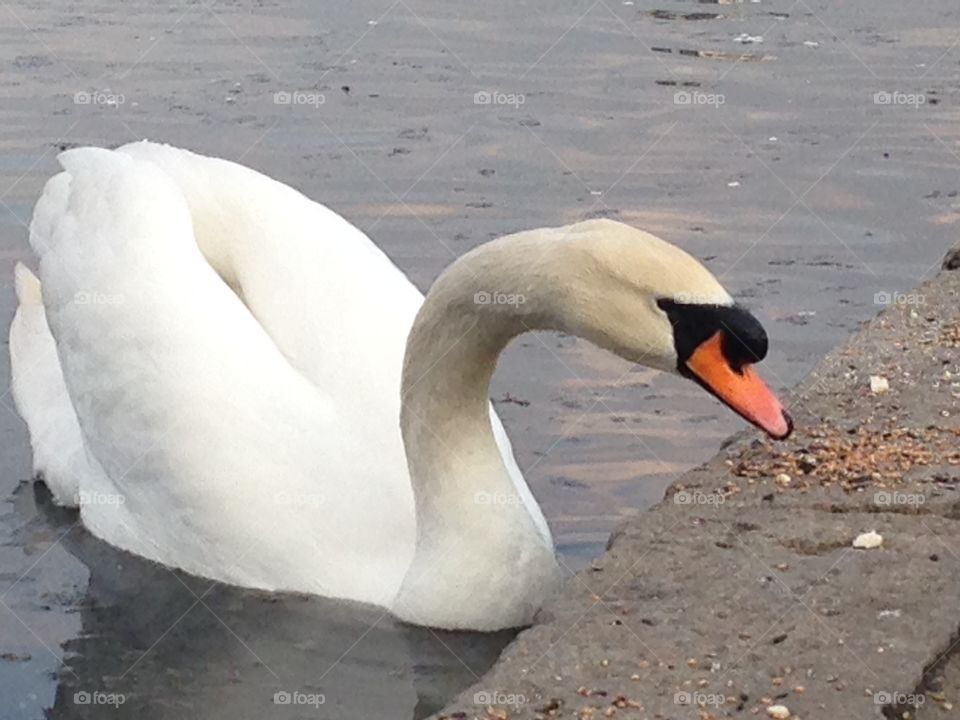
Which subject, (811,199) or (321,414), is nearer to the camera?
(321,414)

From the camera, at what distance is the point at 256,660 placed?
5715 mm

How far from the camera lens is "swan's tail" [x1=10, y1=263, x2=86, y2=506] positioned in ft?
22.9

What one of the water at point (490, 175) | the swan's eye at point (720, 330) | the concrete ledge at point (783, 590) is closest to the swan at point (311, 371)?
the swan's eye at point (720, 330)

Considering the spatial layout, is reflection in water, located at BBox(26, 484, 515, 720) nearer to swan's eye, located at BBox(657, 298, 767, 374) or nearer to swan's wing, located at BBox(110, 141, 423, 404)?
swan's wing, located at BBox(110, 141, 423, 404)

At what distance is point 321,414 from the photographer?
5914mm

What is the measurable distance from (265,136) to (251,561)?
4.80m

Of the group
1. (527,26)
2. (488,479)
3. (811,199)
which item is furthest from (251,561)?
(527,26)

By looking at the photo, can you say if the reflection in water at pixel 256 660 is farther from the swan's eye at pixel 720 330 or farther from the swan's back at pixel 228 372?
the swan's eye at pixel 720 330

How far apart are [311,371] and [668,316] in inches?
68.0

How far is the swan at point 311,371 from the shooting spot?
4.77 m

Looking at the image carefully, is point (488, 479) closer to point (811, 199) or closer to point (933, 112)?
point (811, 199)

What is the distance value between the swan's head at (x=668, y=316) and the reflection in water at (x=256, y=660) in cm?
118

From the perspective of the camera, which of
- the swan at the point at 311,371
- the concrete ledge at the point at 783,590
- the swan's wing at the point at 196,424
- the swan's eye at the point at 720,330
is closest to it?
the concrete ledge at the point at 783,590

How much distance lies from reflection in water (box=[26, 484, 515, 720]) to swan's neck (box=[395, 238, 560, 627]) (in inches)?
5.1
